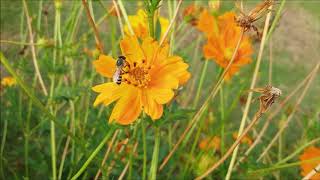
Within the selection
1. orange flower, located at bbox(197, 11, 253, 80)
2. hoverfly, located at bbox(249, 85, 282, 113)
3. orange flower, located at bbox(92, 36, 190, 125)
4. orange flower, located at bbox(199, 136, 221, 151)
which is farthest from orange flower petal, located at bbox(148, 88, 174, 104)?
orange flower, located at bbox(199, 136, 221, 151)

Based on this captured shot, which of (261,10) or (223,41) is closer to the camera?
(261,10)

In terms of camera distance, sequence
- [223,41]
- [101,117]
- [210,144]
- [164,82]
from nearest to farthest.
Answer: [164,82], [101,117], [223,41], [210,144]

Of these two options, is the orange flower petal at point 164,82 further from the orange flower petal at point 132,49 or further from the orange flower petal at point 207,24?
the orange flower petal at point 207,24

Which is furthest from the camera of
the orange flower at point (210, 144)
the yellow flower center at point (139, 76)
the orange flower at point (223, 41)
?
the orange flower at point (210, 144)

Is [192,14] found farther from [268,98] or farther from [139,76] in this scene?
[268,98]

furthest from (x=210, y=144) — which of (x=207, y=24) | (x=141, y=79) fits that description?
(x=141, y=79)

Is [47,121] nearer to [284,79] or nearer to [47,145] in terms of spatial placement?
[47,145]

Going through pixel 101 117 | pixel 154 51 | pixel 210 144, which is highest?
pixel 154 51

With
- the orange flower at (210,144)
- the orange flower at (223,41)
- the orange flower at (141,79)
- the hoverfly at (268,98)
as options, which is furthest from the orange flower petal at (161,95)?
the orange flower at (210,144)

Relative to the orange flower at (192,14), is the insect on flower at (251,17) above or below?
below
